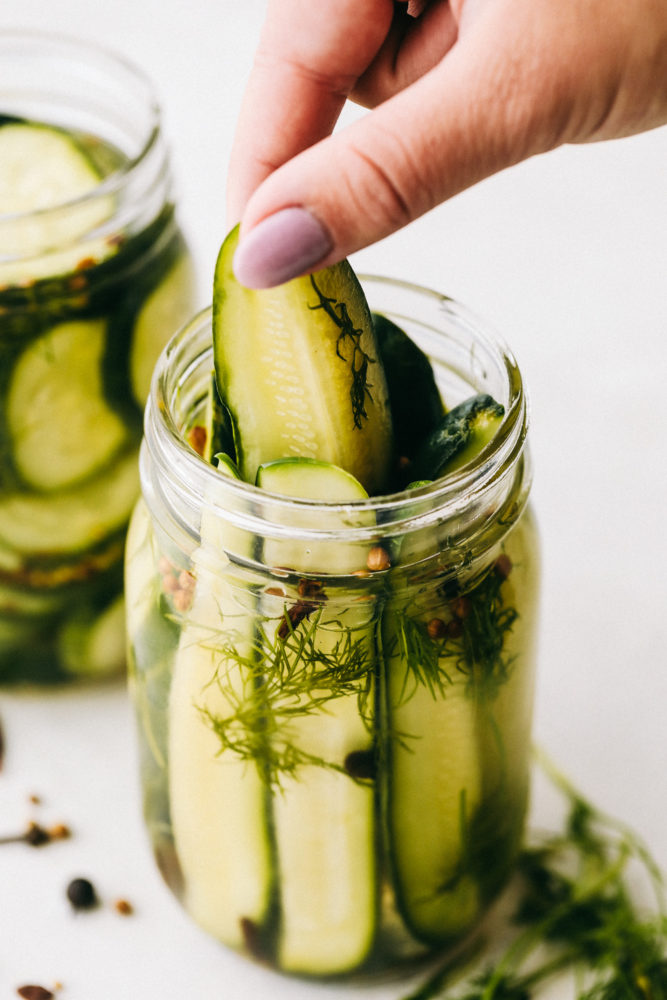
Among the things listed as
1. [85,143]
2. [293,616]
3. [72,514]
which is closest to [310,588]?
[293,616]

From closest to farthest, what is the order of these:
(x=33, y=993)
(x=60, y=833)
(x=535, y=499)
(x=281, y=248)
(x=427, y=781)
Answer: (x=281, y=248)
(x=427, y=781)
(x=33, y=993)
(x=60, y=833)
(x=535, y=499)

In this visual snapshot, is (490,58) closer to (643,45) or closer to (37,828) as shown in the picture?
(643,45)

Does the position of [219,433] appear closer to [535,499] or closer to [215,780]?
[215,780]

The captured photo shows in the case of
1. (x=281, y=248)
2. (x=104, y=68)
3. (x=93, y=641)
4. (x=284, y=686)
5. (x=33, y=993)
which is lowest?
(x=33, y=993)

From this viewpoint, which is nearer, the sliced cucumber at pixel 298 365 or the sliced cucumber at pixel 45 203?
the sliced cucumber at pixel 298 365

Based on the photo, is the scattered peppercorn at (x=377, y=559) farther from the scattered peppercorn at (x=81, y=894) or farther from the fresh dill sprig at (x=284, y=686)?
the scattered peppercorn at (x=81, y=894)

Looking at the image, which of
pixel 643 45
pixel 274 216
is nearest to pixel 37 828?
pixel 274 216

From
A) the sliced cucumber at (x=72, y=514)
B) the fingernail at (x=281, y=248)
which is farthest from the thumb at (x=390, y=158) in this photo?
the sliced cucumber at (x=72, y=514)
